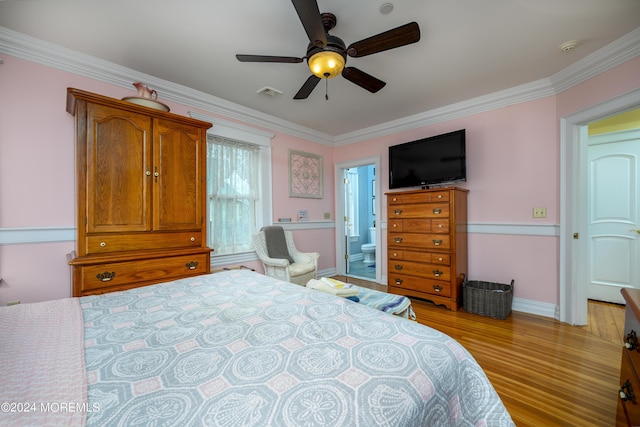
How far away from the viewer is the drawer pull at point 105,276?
188 cm

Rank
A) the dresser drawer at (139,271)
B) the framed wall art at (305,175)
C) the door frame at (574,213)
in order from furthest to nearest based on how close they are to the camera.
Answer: the framed wall art at (305,175) < the door frame at (574,213) < the dresser drawer at (139,271)

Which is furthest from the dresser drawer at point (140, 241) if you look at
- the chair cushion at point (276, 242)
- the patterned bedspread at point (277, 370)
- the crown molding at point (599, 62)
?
the crown molding at point (599, 62)

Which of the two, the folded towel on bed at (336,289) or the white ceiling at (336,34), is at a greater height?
the white ceiling at (336,34)

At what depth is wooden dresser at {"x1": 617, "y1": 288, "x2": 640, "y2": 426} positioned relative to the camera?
3.27 feet

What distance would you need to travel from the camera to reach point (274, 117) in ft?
12.2

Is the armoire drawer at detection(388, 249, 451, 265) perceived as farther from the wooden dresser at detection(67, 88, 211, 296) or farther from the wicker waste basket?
the wooden dresser at detection(67, 88, 211, 296)

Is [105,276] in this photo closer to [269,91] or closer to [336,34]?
[269,91]

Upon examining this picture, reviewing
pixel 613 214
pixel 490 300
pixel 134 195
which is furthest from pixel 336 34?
pixel 613 214

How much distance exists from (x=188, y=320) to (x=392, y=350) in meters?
0.80

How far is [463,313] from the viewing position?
9.55ft

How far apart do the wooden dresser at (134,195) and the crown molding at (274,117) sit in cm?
52

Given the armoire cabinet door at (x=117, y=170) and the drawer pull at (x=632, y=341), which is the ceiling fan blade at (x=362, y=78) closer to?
the armoire cabinet door at (x=117, y=170)

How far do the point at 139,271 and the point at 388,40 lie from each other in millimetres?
2470

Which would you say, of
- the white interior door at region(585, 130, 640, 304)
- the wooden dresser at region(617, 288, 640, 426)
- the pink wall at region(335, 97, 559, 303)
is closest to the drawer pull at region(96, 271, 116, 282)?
the wooden dresser at region(617, 288, 640, 426)
